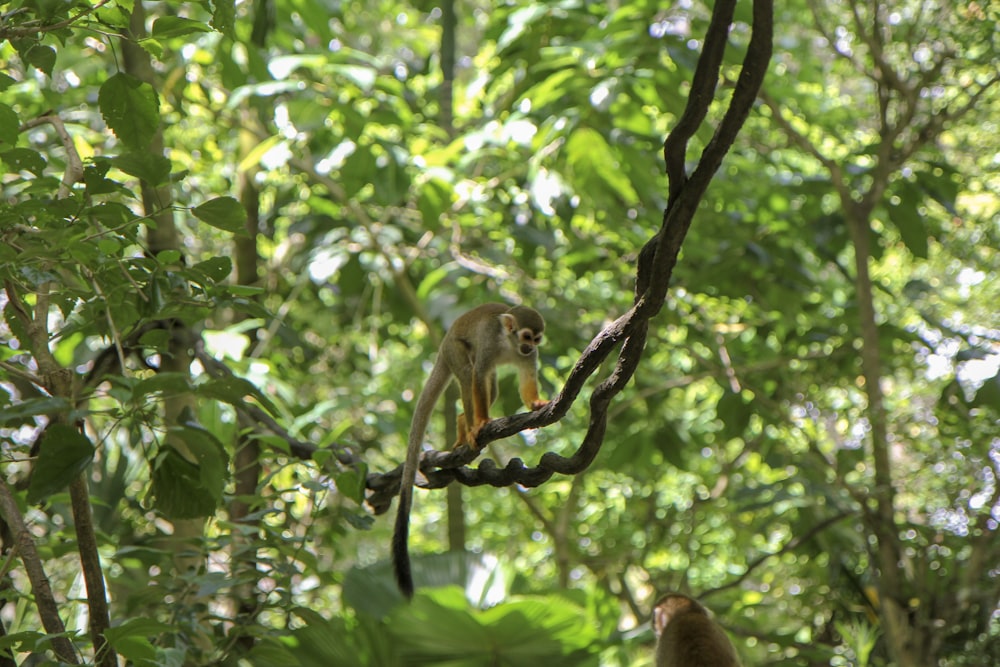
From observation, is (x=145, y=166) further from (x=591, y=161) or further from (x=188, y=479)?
(x=591, y=161)

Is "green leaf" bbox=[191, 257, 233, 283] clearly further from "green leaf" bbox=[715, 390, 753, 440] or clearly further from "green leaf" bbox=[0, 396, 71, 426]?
"green leaf" bbox=[715, 390, 753, 440]

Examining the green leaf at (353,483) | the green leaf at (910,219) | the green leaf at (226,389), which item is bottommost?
the green leaf at (353,483)

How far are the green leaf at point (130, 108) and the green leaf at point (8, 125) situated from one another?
15 centimetres

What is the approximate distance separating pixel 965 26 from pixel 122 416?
3038 mm

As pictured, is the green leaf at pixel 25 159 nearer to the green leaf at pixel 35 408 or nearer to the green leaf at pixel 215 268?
the green leaf at pixel 215 268

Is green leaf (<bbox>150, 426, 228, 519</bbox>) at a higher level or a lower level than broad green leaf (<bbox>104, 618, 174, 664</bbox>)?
higher

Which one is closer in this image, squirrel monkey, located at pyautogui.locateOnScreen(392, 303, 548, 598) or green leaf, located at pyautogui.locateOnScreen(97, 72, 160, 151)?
green leaf, located at pyautogui.locateOnScreen(97, 72, 160, 151)

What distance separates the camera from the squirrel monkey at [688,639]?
2.57 meters

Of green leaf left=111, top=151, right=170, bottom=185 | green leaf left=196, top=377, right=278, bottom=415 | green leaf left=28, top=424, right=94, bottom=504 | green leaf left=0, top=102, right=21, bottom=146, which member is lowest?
green leaf left=28, top=424, right=94, bottom=504

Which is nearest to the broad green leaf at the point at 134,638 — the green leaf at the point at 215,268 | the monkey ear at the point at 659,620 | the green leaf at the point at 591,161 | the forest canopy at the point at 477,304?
the forest canopy at the point at 477,304

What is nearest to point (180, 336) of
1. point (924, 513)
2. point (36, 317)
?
point (36, 317)

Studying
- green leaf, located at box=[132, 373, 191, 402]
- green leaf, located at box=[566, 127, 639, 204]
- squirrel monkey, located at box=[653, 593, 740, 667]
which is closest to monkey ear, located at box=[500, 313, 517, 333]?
green leaf, located at box=[566, 127, 639, 204]

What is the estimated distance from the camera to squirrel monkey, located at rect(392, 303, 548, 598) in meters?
2.49

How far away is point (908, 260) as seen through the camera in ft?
16.3
